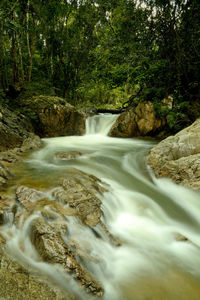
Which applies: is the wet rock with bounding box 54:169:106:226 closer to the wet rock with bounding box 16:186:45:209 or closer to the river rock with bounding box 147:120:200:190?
the wet rock with bounding box 16:186:45:209

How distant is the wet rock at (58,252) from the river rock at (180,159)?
325cm

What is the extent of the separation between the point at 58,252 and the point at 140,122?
8.92 metres

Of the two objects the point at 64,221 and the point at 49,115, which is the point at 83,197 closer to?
the point at 64,221

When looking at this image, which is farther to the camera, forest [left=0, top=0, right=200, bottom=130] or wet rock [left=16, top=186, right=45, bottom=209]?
forest [left=0, top=0, right=200, bottom=130]

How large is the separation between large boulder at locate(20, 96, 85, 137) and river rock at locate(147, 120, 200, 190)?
5.70m

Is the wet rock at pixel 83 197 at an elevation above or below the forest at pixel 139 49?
below

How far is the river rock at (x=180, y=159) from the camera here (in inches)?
168

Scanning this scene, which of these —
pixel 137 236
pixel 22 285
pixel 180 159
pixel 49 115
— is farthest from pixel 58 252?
pixel 49 115

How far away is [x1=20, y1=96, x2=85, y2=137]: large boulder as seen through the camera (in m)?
8.81

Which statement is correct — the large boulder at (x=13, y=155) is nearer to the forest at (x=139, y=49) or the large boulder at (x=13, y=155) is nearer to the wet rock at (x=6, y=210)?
the wet rock at (x=6, y=210)

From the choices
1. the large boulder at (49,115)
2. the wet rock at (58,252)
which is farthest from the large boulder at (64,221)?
the large boulder at (49,115)

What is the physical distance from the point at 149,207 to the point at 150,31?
430 inches

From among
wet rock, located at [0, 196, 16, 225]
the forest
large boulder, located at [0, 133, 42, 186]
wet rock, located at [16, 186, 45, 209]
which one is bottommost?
wet rock, located at [0, 196, 16, 225]

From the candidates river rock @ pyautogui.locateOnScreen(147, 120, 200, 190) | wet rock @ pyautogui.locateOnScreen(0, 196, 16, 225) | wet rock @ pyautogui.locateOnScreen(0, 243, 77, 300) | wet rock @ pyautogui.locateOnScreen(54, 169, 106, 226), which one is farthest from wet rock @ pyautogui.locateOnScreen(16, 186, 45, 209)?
river rock @ pyautogui.locateOnScreen(147, 120, 200, 190)
